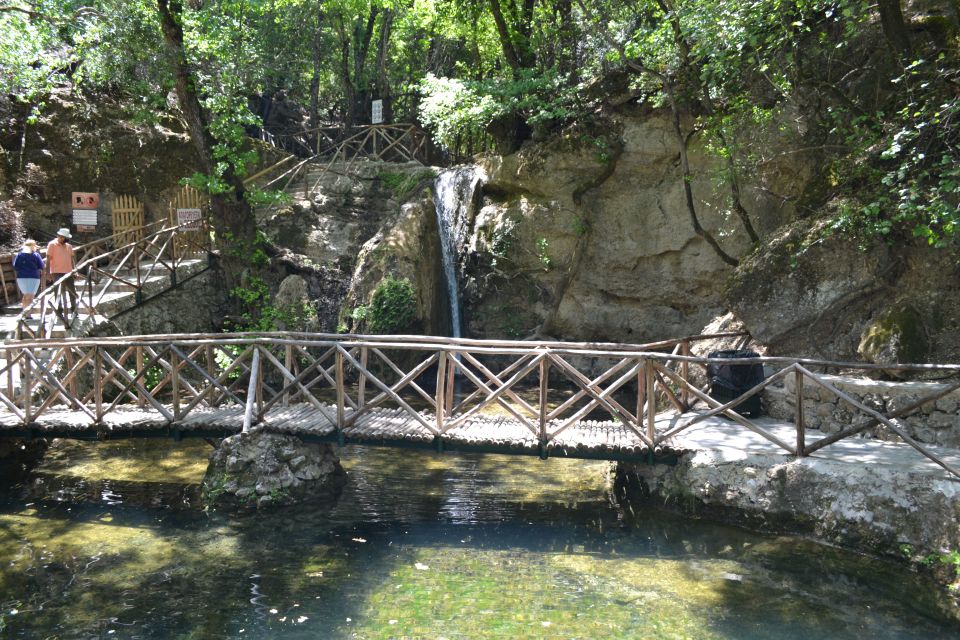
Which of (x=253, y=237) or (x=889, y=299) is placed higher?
(x=253, y=237)

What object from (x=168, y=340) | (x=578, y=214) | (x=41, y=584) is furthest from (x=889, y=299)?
(x=41, y=584)

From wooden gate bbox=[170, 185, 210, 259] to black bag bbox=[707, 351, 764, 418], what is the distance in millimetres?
11872

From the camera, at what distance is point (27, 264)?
449 inches

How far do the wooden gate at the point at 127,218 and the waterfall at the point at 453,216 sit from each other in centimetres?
693

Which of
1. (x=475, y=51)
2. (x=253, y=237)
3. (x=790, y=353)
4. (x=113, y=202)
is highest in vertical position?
(x=475, y=51)

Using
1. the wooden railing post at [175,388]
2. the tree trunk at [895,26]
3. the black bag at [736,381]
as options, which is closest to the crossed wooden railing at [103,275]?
the wooden railing post at [175,388]

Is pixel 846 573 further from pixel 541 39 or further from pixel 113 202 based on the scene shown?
pixel 113 202

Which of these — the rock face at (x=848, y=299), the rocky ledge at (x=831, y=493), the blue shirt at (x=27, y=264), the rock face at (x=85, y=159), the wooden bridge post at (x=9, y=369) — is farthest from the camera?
the rock face at (x=85, y=159)

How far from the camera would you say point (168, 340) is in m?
8.92

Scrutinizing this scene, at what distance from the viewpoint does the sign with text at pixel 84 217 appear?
16.0m

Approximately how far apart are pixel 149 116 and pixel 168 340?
6.42m

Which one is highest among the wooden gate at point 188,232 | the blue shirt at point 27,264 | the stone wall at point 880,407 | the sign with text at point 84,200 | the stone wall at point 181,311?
the sign with text at point 84,200

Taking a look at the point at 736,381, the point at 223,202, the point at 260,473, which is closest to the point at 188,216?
the point at 223,202

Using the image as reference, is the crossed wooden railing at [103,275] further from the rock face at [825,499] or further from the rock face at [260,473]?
the rock face at [825,499]
